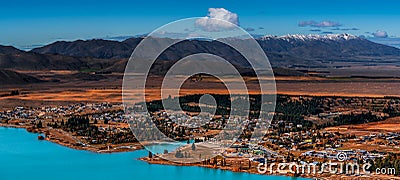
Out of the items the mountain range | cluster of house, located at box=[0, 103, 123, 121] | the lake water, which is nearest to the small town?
cluster of house, located at box=[0, 103, 123, 121]

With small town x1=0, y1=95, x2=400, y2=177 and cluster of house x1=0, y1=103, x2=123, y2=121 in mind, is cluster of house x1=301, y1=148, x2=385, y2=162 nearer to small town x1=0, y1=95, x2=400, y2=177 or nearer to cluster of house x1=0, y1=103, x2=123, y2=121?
small town x1=0, y1=95, x2=400, y2=177

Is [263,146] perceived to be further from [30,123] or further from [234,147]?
[30,123]

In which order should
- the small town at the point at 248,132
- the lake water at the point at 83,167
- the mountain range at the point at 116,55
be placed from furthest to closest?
the mountain range at the point at 116,55 < the small town at the point at 248,132 < the lake water at the point at 83,167

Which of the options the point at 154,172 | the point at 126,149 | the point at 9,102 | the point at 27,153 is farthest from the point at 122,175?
the point at 9,102

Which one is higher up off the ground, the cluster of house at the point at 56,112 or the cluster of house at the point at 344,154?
the cluster of house at the point at 56,112

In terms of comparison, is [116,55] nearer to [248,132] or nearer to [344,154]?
[248,132]

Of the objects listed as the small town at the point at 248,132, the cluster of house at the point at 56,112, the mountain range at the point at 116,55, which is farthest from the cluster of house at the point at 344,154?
the mountain range at the point at 116,55

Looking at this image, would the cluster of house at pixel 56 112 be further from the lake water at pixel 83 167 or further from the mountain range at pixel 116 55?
the mountain range at pixel 116 55

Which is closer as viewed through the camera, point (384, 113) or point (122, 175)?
point (122, 175)
